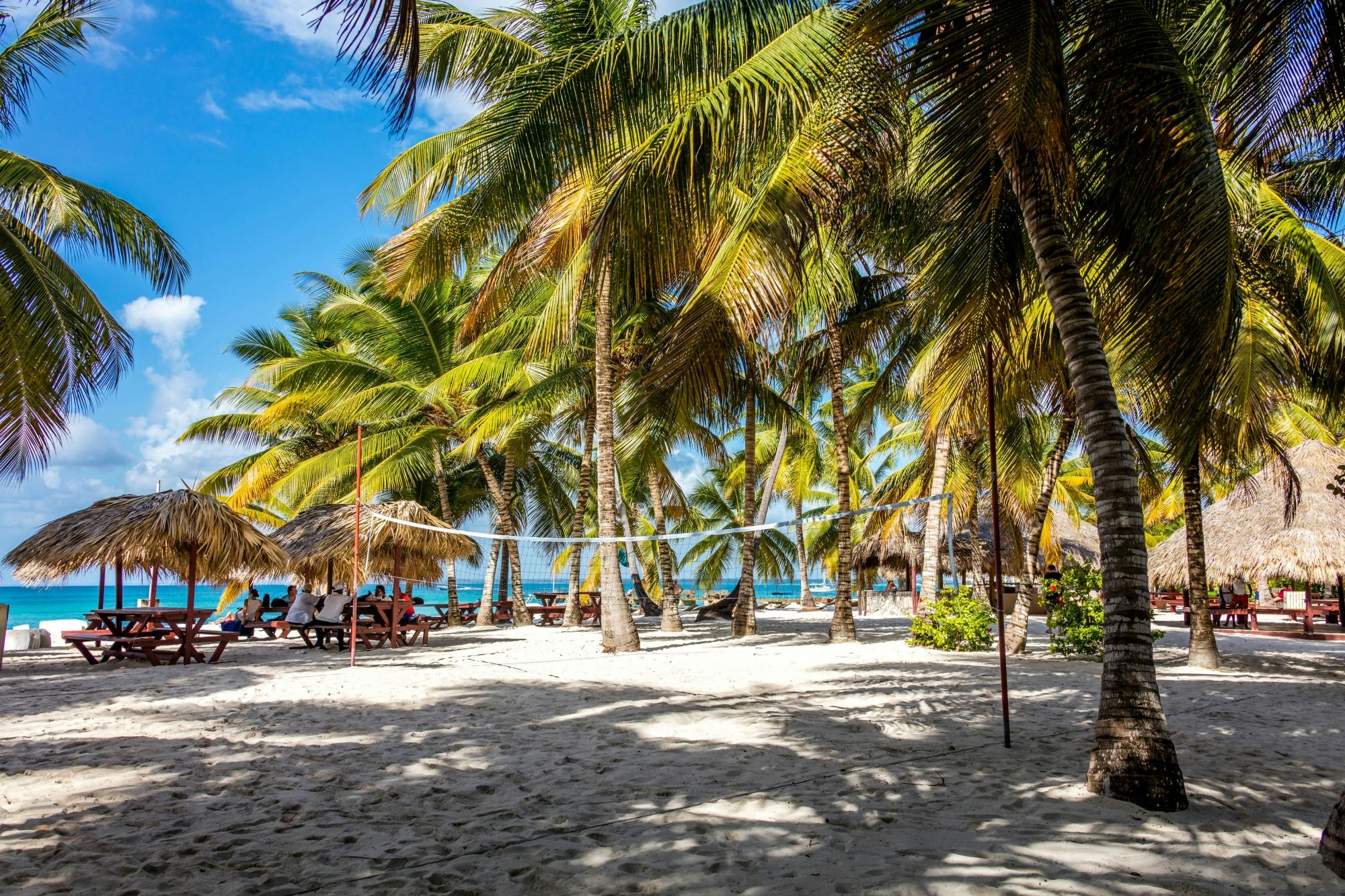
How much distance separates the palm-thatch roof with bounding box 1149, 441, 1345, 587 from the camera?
565 inches

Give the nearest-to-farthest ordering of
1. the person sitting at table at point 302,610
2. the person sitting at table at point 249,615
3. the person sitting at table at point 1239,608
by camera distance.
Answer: the person sitting at table at point 302,610, the person sitting at table at point 249,615, the person sitting at table at point 1239,608

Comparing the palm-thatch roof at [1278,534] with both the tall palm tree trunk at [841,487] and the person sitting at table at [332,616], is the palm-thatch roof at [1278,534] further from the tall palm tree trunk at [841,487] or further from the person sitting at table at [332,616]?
the person sitting at table at [332,616]

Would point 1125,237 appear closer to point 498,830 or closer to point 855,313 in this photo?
point 498,830

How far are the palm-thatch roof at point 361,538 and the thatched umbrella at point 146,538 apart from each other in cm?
103

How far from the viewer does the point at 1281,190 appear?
1001cm

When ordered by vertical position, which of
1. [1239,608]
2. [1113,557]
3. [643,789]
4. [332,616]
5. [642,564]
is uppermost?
[1113,557]

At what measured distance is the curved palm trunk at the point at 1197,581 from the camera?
9.14 meters

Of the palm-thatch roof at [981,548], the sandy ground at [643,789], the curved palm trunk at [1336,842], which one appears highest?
the palm-thatch roof at [981,548]

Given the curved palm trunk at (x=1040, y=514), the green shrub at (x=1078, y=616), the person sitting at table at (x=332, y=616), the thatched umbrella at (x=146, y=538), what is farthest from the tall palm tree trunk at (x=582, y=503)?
the green shrub at (x=1078, y=616)

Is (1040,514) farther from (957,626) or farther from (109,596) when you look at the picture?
(109,596)

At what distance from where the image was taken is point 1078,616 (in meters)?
10.3

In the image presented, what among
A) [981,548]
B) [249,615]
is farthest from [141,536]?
[981,548]

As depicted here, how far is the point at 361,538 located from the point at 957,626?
8.95m

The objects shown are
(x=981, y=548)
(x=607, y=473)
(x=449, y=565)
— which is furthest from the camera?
(x=981, y=548)
